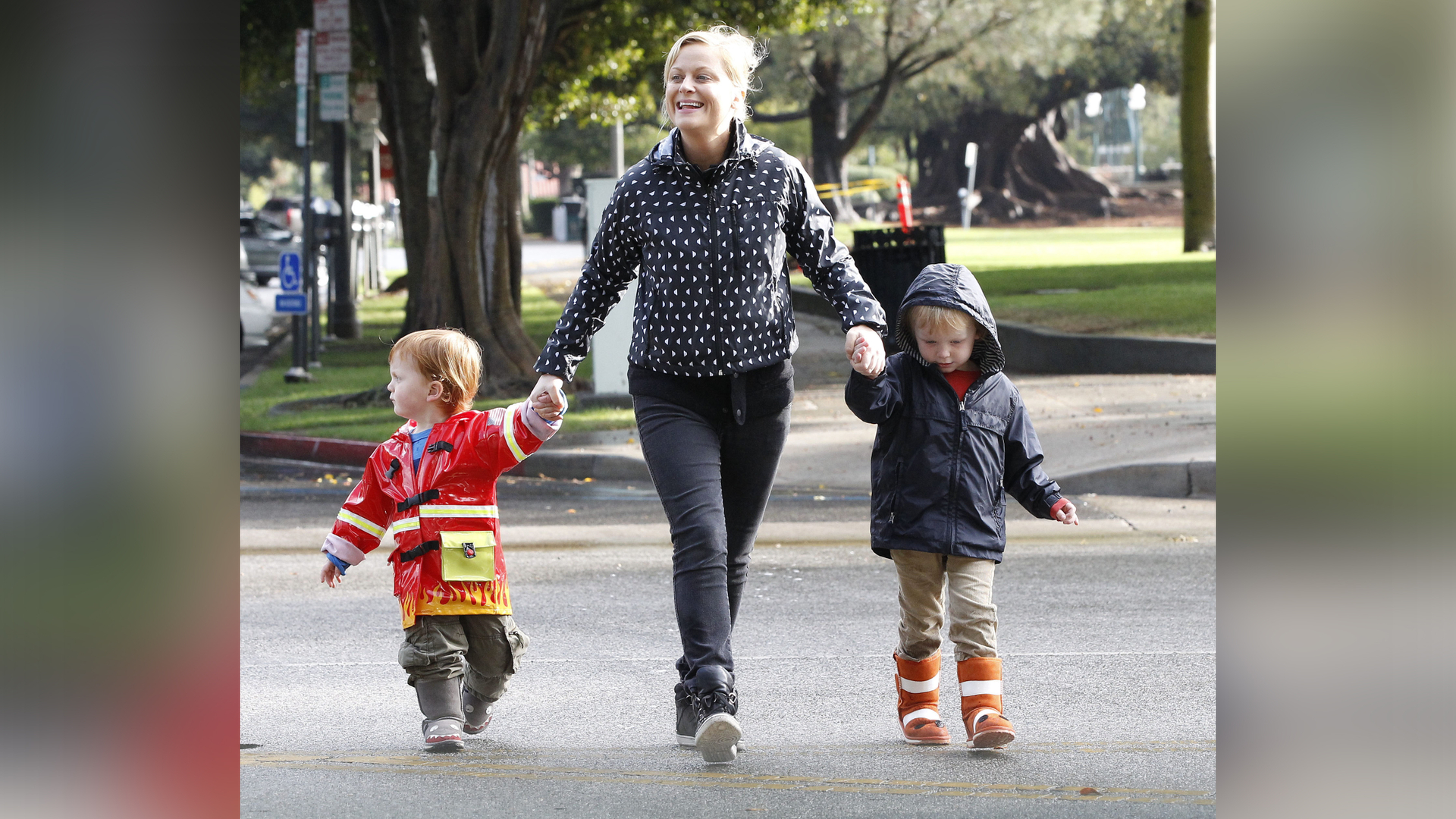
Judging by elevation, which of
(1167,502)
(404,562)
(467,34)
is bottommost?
(1167,502)

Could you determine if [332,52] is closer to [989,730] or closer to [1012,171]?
[989,730]

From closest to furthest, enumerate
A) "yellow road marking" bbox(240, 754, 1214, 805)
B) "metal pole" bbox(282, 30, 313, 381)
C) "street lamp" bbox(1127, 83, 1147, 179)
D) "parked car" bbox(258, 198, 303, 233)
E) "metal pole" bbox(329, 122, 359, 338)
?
"yellow road marking" bbox(240, 754, 1214, 805) < "metal pole" bbox(282, 30, 313, 381) < "metal pole" bbox(329, 122, 359, 338) < "parked car" bbox(258, 198, 303, 233) < "street lamp" bbox(1127, 83, 1147, 179)

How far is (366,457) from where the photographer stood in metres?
11.2

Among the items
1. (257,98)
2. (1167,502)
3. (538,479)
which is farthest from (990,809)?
(257,98)

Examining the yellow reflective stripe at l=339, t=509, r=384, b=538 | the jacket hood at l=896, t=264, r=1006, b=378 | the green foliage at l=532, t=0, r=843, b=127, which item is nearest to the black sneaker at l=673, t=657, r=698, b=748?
the yellow reflective stripe at l=339, t=509, r=384, b=538

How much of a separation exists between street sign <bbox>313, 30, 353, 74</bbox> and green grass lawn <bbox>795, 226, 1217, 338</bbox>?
6977 millimetres

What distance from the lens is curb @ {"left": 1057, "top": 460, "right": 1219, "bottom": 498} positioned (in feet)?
30.9

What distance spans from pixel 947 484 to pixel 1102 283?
1751 cm

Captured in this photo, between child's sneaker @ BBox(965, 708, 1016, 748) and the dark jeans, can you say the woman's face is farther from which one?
child's sneaker @ BBox(965, 708, 1016, 748)

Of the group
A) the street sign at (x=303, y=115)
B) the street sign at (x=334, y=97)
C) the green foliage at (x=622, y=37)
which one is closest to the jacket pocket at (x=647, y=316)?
the street sign at (x=303, y=115)
